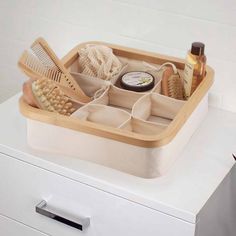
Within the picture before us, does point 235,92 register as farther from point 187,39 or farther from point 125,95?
point 125,95

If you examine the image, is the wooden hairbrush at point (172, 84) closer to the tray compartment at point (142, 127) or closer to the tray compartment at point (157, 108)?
the tray compartment at point (157, 108)

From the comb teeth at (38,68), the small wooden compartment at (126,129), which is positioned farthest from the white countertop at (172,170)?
the comb teeth at (38,68)

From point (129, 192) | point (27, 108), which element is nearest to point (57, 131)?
point (27, 108)

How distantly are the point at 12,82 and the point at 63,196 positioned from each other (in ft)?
2.06

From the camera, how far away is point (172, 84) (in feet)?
4.46

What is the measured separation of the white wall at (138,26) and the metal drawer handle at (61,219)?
452mm

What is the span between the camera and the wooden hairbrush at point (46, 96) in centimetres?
123

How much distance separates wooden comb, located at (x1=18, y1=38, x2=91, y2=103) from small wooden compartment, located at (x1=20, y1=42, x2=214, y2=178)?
5 centimetres

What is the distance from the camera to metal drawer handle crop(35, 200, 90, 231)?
1275 millimetres

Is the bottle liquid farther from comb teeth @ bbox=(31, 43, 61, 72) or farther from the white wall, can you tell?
comb teeth @ bbox=(31, 43, 61, 72)

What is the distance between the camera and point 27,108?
1251 mm

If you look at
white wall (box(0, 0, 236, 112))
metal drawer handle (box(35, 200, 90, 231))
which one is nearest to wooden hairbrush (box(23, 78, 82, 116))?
metal drawer handle (box(35, 200, 90, 231))

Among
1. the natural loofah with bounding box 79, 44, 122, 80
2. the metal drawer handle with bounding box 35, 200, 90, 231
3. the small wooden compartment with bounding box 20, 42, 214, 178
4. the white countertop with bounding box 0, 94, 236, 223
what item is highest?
the natural loofah with bounding box 79, 44, 122, 80

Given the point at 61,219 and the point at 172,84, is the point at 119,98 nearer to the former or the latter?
the point at 172,84
